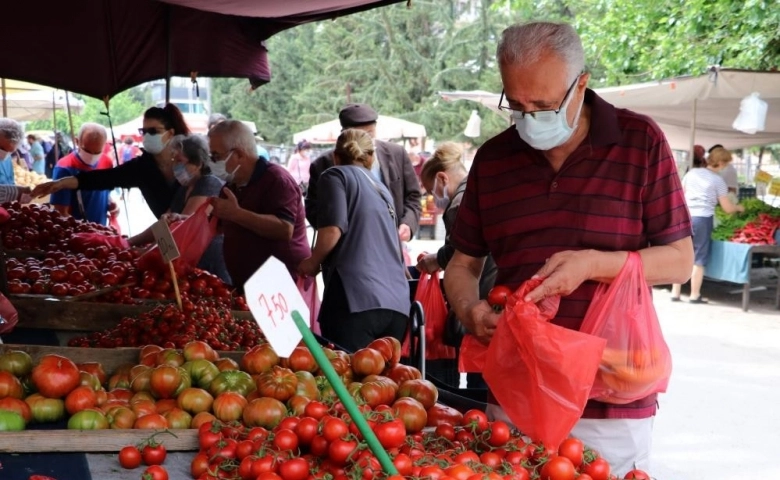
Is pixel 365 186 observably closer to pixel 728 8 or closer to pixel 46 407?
pixel 46 407

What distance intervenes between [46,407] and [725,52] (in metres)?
11.7

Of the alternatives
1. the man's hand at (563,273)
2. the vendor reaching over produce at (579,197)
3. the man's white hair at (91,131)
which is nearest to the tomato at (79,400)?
the vendor reaching over produce at (579,197)

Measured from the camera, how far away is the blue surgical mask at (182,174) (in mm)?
5612

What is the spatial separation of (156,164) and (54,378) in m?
3.58

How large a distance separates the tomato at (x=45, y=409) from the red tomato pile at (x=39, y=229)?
3.62 m

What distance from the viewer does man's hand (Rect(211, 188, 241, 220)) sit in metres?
4.82

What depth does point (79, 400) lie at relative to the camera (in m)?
2.63

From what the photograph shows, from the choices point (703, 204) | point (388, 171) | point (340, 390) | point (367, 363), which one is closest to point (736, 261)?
point (703, 204)

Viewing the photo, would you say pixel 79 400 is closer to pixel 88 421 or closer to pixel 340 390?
pixel 88 421

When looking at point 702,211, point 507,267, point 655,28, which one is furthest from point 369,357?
point 655,28

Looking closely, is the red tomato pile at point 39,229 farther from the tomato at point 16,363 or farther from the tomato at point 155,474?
the tomato at point 155,474

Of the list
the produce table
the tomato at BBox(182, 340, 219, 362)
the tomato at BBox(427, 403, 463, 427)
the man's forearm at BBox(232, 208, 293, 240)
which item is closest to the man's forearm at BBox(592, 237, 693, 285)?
the tomato at BBox(427, 403, 463, 427)

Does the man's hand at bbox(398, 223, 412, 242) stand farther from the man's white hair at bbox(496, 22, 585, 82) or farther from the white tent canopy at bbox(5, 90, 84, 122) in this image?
the white tent canopy at bbox(5, 90, 84, 122)

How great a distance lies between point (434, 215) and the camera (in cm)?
1834
